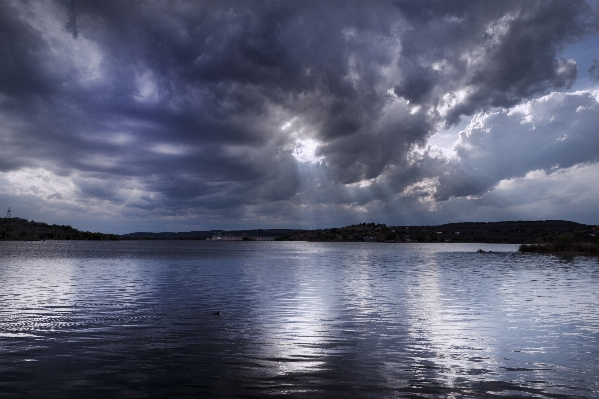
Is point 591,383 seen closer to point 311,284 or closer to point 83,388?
point 83,388

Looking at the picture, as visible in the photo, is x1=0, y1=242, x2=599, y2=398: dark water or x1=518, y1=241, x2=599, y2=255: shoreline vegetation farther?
x1=518, y1=241, x2=599, y2=255: shoreline vegetation

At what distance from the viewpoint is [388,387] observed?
15.0 metres

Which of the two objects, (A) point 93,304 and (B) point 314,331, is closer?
(B) point 314,331

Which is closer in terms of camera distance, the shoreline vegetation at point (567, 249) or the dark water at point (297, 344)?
the dark water at point (297, 344)

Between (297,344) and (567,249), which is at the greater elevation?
(567,249)

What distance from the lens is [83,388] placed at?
1458cm

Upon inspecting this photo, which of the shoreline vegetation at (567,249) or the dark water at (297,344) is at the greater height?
the shoreline vegetation at (567,249)

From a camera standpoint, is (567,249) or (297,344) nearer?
(297,344)

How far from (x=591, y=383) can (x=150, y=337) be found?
19.7 m

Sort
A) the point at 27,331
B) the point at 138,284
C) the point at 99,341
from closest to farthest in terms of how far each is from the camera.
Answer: the point at 99,341 < the point at 27,331 < the point at 138,284

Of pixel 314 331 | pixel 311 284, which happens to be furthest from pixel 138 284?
A: pixel 314 331

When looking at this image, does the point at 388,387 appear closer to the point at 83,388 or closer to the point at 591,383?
the point at 591,383

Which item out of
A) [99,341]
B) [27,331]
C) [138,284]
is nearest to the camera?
[99,341]

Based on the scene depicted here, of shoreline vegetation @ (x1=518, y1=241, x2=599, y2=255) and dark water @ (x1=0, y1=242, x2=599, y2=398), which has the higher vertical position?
shoreline vegetation @ (x1=518, y1=241, x2=599, y2=255)
